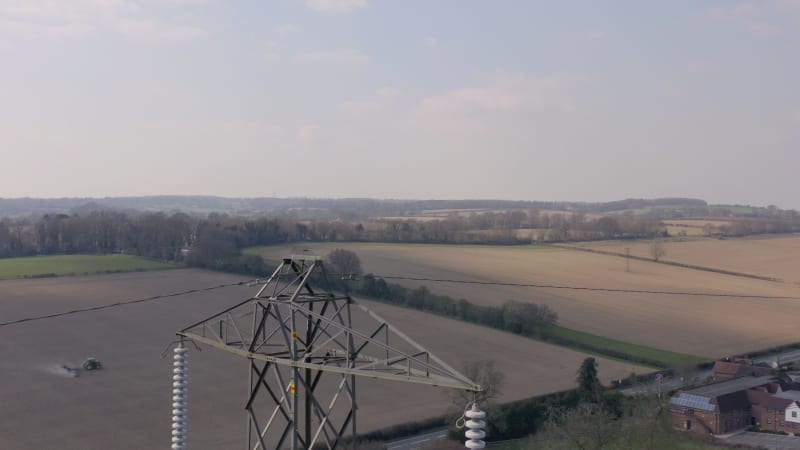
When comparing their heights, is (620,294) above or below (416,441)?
above

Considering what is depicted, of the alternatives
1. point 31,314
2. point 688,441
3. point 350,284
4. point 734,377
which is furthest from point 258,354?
point 350,284

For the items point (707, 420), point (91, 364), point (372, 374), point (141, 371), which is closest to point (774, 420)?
point (707, 420)

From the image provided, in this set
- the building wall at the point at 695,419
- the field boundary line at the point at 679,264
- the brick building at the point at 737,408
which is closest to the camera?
the building wall at the point at 695,419

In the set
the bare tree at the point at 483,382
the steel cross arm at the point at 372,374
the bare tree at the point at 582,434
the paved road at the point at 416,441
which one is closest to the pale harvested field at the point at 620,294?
the bare tree at the point at 483,382

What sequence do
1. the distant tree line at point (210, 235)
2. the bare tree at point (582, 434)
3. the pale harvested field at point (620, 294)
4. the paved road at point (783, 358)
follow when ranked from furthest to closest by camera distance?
the distant tree line at point (210, 235) → the pale harvested field at point (620, 294) → the paved road at point (783, 358) → the bare tree at point (582, 434)

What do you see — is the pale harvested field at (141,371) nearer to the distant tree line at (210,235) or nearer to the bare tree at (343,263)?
the bare tree at (343,263)

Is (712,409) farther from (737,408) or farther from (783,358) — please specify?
(783,358)

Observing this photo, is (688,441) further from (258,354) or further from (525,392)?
(258,354)
